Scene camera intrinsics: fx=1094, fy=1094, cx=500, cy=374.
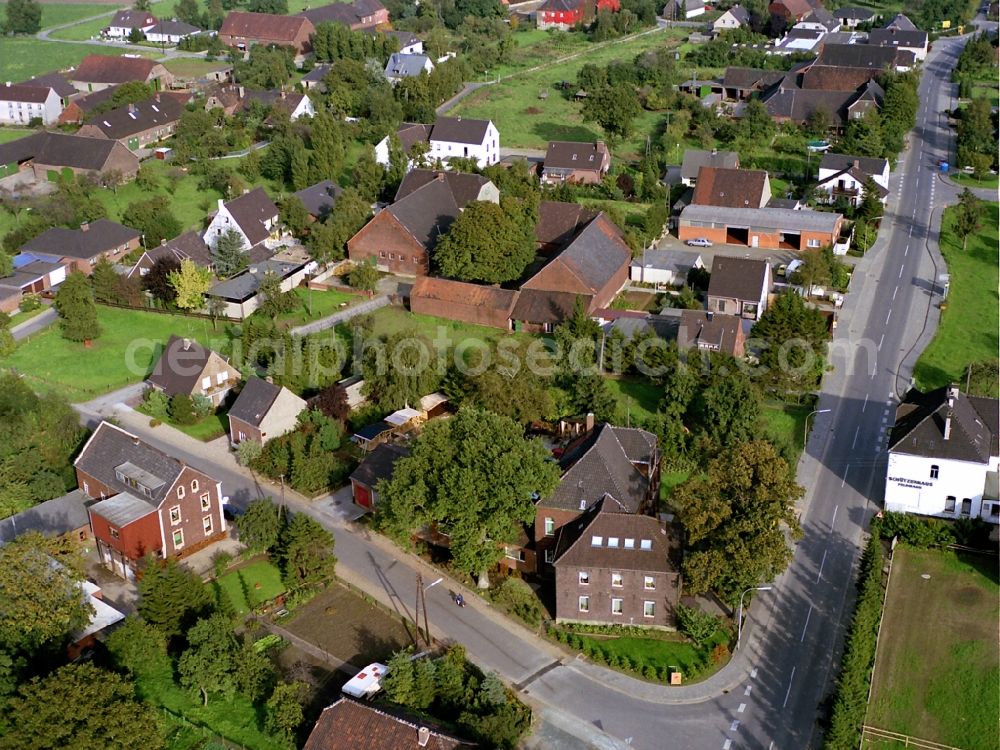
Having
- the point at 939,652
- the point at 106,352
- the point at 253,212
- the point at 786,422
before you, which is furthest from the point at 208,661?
the point at 253,212

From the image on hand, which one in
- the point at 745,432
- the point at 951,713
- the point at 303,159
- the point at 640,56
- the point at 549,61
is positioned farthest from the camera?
the point at 549,61

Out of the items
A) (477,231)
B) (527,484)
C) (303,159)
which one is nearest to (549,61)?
(303,159)

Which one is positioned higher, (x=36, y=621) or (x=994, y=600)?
(x=36, y=621)

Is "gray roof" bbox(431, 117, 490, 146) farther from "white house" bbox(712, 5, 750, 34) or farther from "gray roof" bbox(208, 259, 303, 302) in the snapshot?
"white house" bbox(712, 5, 750, 34)

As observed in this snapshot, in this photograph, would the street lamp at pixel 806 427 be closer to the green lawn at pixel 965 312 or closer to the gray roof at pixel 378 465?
the green lawn at pixel 965 312

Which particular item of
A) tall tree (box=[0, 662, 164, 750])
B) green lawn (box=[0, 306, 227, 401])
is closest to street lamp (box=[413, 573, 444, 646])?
tall tree (box=[0, 662, 164, 750])

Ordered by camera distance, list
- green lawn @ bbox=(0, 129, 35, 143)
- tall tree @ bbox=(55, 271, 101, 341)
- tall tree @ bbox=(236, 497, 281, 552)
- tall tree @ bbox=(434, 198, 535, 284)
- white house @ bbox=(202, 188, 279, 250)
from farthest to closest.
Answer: green lawn @ bbox=(0, 129, 35, 143), white house @ bbox=(202, 188, 279, 250), tall tree @ bbox=(434, 198, 535, 284), tall tree @ bbox=(55, 271, 101, 341), tall tree @ bbox=(236, 497, 281, 552)

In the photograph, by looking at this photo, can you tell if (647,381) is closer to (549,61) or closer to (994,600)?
(994,600)
